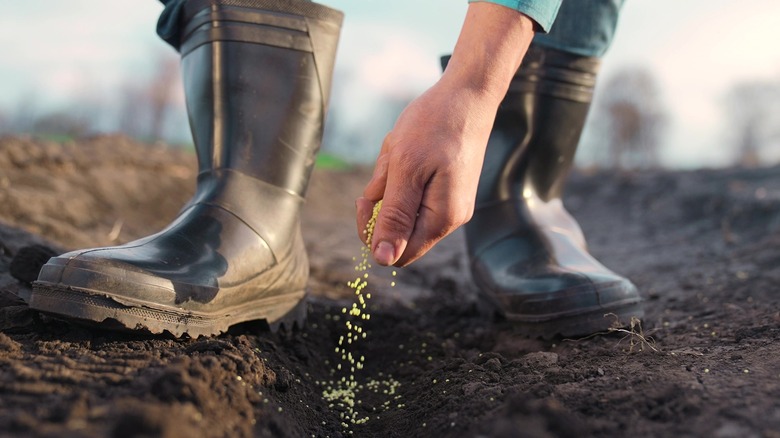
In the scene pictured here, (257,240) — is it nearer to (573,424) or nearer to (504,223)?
(504,223)

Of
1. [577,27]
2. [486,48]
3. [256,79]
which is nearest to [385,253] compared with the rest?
[486,48]

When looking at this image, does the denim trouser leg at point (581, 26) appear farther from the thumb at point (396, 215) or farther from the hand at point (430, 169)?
the thumb at point (396, 215)

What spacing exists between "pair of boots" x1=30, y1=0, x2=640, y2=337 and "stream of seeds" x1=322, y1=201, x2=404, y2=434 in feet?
0.74

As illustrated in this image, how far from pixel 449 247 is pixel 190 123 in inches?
130

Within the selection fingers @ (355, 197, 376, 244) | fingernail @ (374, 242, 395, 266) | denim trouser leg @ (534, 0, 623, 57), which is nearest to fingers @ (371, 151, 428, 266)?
fingernail @ (374, 242, 395, 266)

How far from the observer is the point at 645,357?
4.98 ft

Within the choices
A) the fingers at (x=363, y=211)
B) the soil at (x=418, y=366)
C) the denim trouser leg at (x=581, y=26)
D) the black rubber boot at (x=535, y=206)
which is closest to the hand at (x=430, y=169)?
the fingers at (x=363, y=211)

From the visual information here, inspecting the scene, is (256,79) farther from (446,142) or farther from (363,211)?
(446,142)

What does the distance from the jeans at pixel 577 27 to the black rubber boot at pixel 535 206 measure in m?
0.04

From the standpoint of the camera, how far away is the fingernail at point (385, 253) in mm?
1348

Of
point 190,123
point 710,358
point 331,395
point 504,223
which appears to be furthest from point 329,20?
point 710,358

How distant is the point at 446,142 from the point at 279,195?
0.77 meters

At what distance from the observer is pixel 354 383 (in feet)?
6.10

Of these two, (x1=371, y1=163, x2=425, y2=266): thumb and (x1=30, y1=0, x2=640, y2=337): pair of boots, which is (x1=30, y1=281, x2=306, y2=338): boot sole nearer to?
(x1=30, y1=0, x2=640, y2=337): pair of boots
